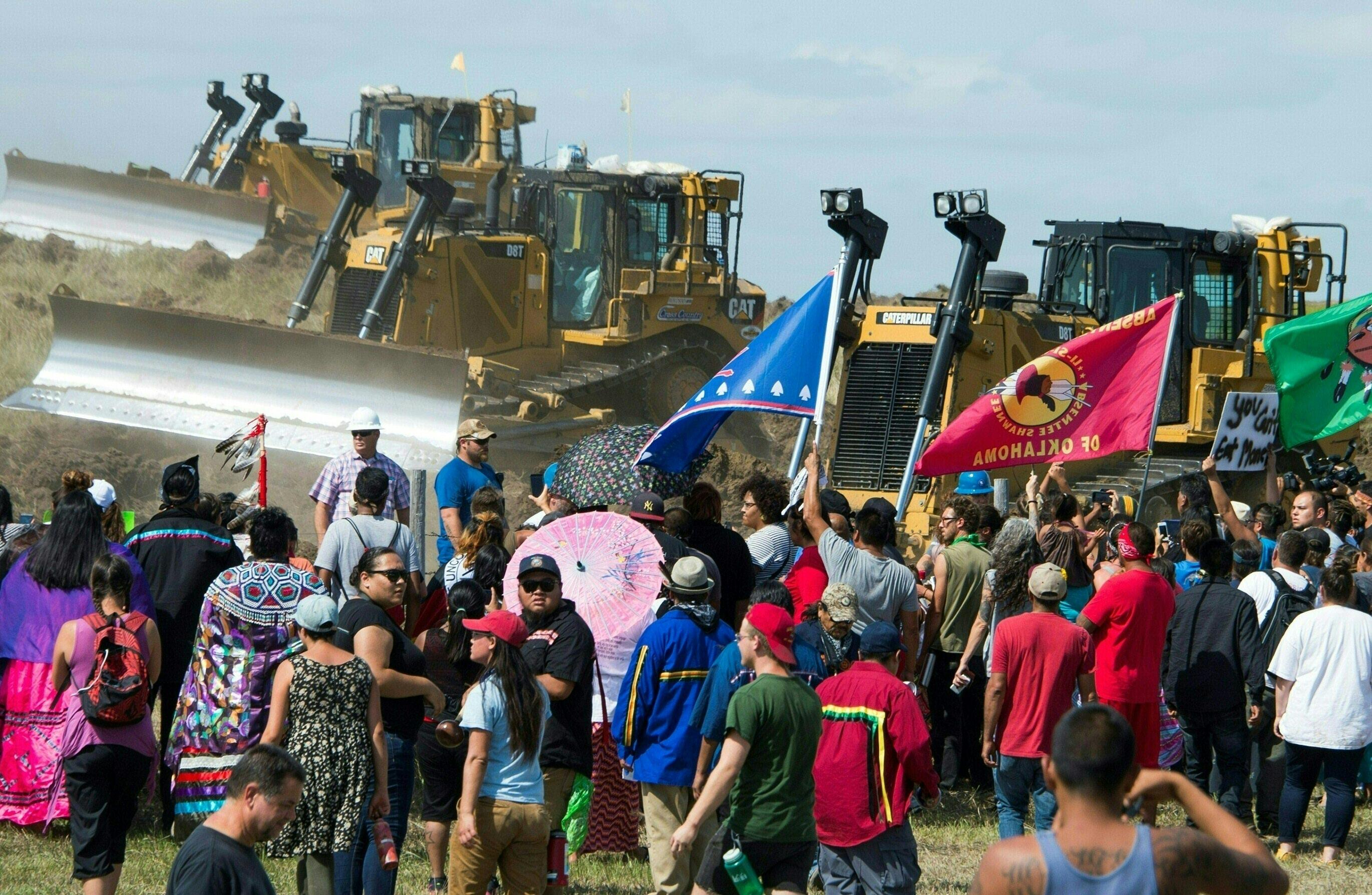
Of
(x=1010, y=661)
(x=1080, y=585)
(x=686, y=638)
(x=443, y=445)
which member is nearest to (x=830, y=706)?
(x=686, y=638)

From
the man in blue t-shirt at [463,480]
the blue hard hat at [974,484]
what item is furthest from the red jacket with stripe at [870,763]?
the blue hard hat at [974,484]

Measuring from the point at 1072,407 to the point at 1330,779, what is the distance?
2.80m

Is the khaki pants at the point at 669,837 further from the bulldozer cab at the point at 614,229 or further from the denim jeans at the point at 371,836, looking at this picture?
the bulldozer cab at the point at 614,229

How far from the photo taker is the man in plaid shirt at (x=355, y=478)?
8992 mm

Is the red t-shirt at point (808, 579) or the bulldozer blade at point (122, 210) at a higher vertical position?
the bulldozer blade at point (122, 210)

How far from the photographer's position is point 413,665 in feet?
20.4

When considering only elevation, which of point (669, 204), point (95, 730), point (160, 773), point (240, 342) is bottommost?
point (160, 773)

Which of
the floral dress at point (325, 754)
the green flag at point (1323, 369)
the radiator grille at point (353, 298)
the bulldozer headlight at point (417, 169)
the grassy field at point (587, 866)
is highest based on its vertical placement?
the bulldozer headlight at point (417, 169)

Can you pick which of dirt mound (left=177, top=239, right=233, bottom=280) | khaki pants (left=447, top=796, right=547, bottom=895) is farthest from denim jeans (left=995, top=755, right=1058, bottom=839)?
dirt mound (left=177, top=239, right=233, bottom=280)

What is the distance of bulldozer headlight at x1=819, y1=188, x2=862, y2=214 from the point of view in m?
11.7

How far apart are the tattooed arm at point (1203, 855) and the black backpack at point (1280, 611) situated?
5537 millimetres

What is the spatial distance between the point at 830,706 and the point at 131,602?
9.55 ft

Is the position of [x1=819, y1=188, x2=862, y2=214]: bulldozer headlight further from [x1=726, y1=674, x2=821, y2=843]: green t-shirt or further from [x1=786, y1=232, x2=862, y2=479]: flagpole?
[x1=726, y1=674, x2=821, y2=843]: green t-shirt

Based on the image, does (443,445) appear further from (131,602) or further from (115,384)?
(131,602)
